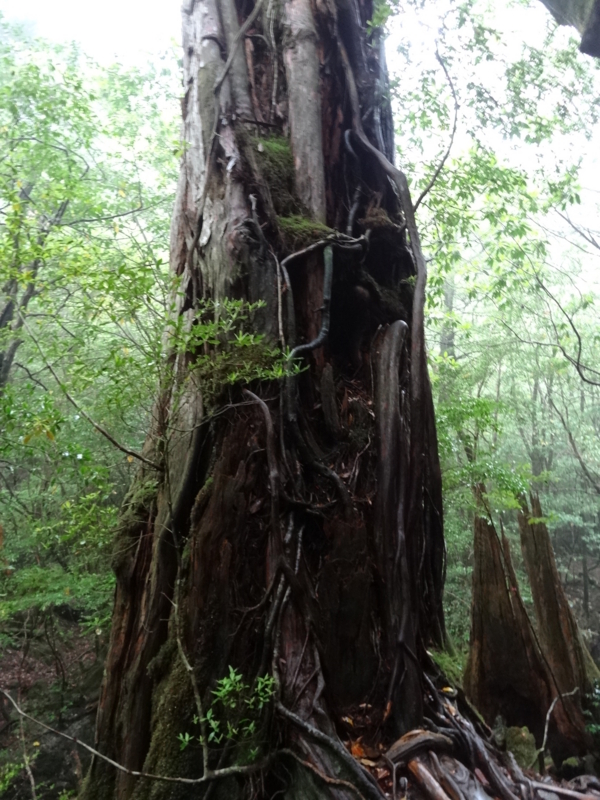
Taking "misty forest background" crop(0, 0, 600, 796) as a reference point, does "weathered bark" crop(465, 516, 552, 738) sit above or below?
below

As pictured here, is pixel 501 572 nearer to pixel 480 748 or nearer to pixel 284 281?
pixel 480 748

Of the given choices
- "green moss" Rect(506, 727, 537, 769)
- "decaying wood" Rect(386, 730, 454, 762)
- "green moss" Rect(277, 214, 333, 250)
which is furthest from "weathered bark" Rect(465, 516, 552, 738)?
"green moss" Rect(277, 214, 333, 250)

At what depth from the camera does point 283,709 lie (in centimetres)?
205

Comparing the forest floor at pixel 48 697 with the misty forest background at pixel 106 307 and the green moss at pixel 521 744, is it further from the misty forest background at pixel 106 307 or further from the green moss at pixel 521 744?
the green moss at pixel 521 744

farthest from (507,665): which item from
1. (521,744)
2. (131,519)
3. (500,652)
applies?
(131,519)

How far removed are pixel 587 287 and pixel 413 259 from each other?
43.1 ft

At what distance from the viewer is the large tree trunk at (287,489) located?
7.23ft

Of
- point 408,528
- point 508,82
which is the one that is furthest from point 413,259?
point 508,82

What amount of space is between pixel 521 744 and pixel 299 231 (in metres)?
4.40

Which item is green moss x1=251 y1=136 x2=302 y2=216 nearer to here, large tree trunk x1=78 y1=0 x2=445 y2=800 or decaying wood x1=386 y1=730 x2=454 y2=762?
large tree trunk x1=78 y1=0 x2=445 y2=800

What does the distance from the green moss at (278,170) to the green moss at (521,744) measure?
14.3 ft

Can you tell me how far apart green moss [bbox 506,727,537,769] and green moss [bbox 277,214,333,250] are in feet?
13.5

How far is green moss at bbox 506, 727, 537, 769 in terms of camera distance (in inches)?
170

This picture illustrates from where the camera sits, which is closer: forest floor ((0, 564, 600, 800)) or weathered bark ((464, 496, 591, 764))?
weathered bark ((464, 496, 591, 764))
